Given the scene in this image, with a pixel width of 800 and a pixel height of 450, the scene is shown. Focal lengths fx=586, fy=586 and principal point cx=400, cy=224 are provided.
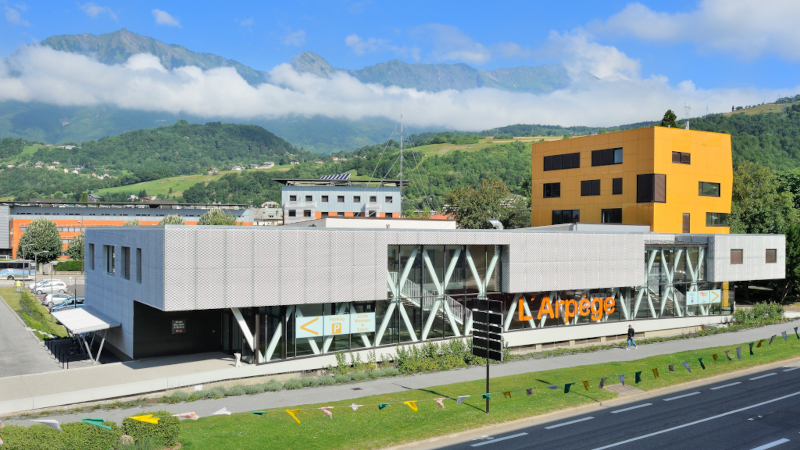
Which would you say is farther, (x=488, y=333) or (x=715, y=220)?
(x=715, y=220)

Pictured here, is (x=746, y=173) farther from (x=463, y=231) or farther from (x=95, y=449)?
(x=95, y=449)

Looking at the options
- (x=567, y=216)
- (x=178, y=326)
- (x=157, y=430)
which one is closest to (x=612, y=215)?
(x=567, y=216)

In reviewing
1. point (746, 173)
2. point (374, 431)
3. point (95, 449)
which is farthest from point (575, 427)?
point (746, 173)

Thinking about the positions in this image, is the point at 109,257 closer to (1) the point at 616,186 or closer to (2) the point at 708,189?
(1) the point at 616,186

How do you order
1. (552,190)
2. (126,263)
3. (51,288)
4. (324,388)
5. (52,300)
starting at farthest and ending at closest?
(51,288)
(52,300)
(552,190)
(126,263)
(324,388)

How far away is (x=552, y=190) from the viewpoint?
6044 centimetres

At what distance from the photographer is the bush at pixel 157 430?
1820 cm

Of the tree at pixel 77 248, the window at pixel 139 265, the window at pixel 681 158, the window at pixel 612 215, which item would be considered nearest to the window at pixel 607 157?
the window at pixel 612 215

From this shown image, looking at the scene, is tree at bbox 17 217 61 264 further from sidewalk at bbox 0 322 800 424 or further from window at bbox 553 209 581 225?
window at bbox 553 209 581 225

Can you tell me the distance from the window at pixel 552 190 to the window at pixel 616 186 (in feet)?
21.0

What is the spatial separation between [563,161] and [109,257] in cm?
4220

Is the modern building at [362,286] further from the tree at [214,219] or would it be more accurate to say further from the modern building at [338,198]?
the modern building at [338,198]

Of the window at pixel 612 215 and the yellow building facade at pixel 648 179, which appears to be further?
the window at pixel 612 215

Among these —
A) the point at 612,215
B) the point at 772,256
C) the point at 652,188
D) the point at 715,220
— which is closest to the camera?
the point at 652,188
